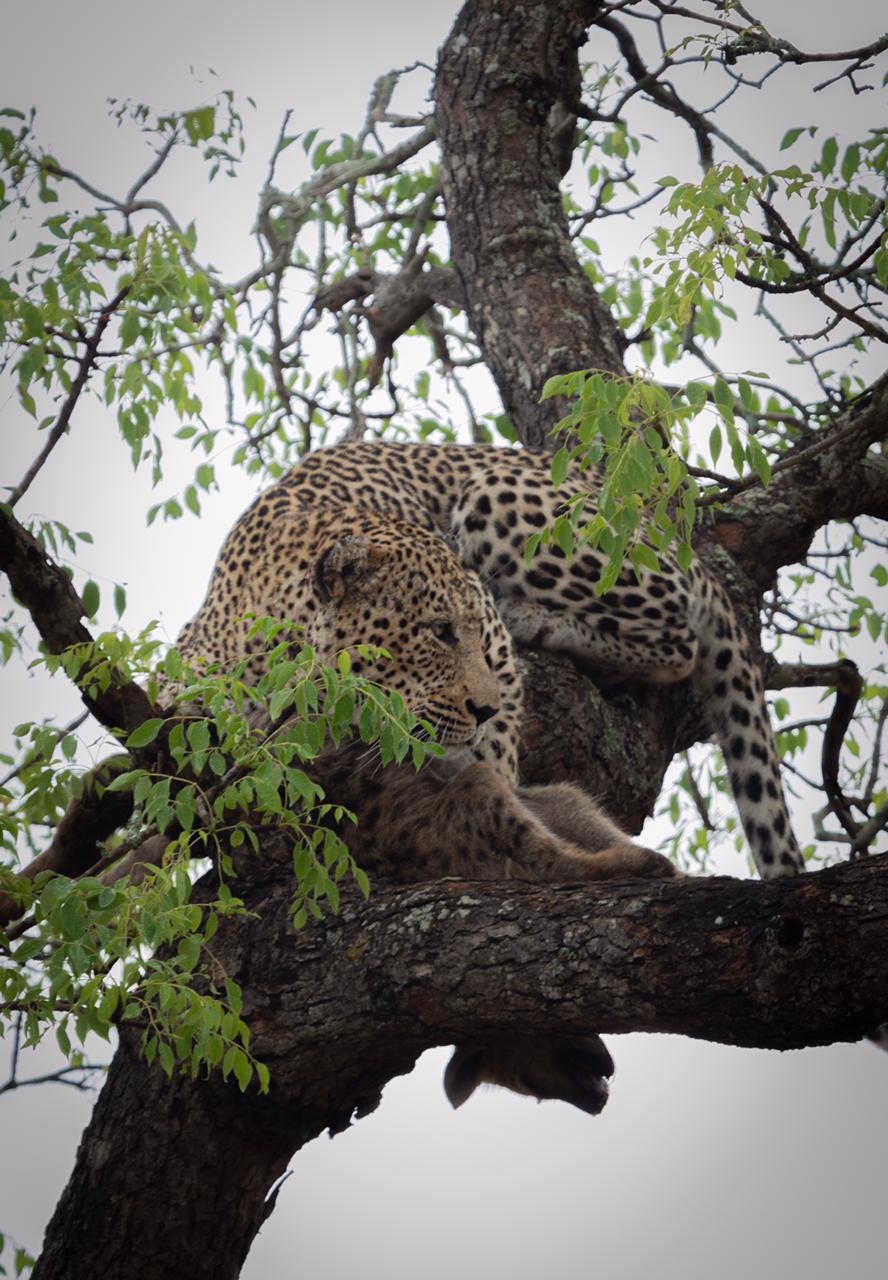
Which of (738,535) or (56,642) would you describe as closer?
(56,642)

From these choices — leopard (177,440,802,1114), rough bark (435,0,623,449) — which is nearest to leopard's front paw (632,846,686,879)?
leopard (177,440,802,1114)

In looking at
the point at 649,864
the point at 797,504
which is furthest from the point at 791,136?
the point at 649,864

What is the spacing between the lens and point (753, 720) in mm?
6395

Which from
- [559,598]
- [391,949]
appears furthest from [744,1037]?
[559,598]

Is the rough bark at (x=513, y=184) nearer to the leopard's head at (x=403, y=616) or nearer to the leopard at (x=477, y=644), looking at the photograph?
the leopard at (x=477, y=644)

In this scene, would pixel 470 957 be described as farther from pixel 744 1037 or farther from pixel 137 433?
pixel 137 433

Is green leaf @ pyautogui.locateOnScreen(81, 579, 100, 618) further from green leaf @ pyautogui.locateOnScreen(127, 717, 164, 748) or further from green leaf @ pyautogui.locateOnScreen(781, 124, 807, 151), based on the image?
green leaf @ pyautogui.locateOnScreen(781, 124, 807, 151)

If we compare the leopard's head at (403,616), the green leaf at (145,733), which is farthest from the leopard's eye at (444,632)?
the green leaf at (145,733)

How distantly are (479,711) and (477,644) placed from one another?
1.09 feet

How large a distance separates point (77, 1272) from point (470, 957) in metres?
1.51

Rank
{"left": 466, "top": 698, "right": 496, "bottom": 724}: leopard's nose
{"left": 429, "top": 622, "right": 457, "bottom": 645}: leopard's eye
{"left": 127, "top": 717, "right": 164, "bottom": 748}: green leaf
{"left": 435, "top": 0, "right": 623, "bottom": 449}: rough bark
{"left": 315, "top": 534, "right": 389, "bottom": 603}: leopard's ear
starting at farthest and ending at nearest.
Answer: {"left": 435, "top": 0, "right": 623, "bottom": 449}: rough bark, {"left": 429, "top": 622, "right": 457, "bottom": 645}: leopard's eye, {"left": 315, "top": 534, "right": 389, "bottom": 603}: leopard's ear, {"left": 466, "top": 698, "right": 496, "bottom": 724}: leopard's nose, {"left": 127, "top": 717, "right": 164, "bottom": 748}: green leaf

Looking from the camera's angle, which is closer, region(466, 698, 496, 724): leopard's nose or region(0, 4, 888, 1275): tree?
region(0, 4, 888, 1275): tree

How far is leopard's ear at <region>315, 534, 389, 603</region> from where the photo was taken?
6008mm

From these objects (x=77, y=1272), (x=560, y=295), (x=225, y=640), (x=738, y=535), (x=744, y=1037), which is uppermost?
(x=560, y=295)
